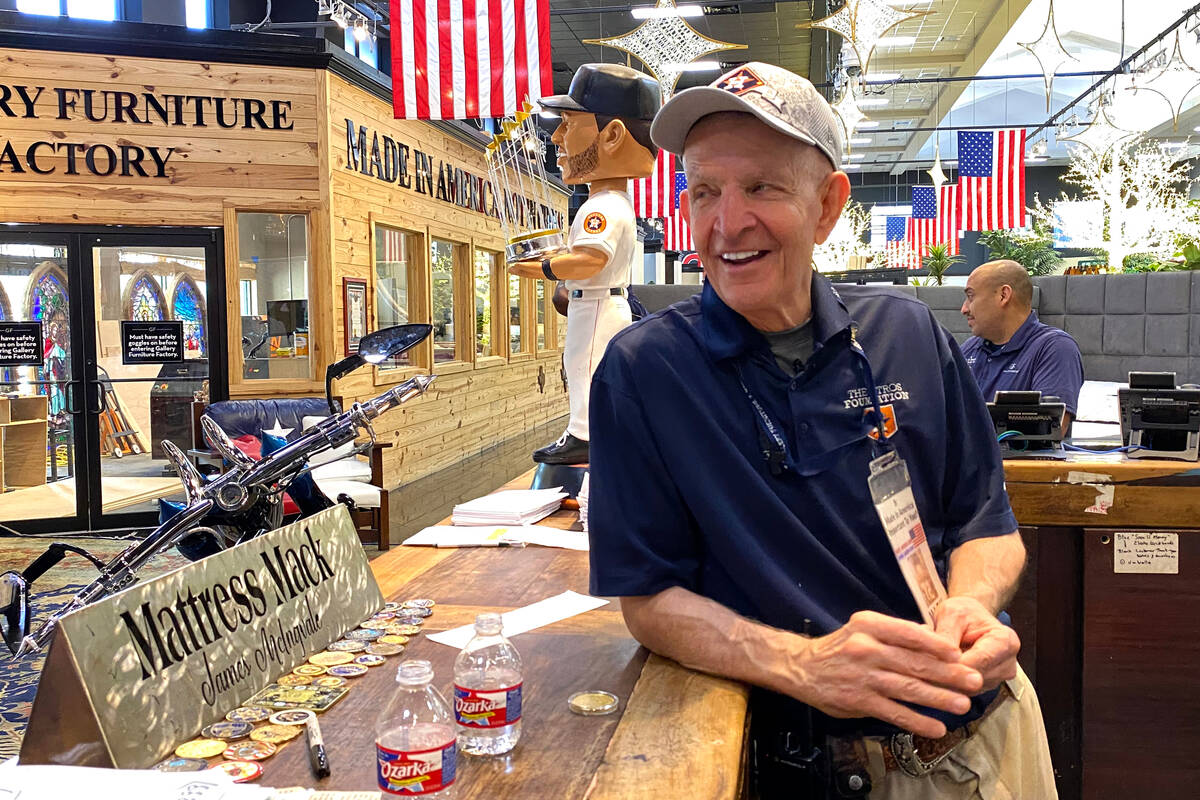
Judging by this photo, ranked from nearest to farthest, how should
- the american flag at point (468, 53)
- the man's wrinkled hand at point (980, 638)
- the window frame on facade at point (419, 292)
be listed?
the man's wrinkled hand at point (980, 638) → the american flag at point (468, 53) → the window frame on facade at point (419, 292)

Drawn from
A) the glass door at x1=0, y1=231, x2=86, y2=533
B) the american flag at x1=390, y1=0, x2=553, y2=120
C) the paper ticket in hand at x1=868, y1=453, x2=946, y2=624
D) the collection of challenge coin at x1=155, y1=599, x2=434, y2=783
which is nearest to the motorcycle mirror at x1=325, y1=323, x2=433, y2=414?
the collection of challenge coin at x1=155, y1=599, x2=434, y2=783

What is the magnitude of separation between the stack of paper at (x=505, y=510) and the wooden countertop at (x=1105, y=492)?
4.29ft

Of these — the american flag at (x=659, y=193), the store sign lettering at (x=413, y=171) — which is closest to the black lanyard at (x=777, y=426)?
the store sign lettering at (x=413, y=171)

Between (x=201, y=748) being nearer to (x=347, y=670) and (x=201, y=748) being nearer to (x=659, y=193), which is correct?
(x=347, y=670)

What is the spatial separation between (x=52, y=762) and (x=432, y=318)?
30.7 feet

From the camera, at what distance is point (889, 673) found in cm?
125

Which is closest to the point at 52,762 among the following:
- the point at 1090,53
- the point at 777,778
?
the point at 777,778

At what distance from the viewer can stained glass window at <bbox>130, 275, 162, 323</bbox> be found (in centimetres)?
737

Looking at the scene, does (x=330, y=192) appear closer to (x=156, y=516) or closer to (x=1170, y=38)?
(x=156, y=516)

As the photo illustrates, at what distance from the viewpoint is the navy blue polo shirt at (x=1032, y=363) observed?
449 cm

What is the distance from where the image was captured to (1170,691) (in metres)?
2.60

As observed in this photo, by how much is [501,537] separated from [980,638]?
1263mm

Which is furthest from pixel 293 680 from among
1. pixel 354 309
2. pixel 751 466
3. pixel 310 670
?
pixel 354 309

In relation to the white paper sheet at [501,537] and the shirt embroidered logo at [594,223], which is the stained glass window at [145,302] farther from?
the white paper sheet at [501,537]
